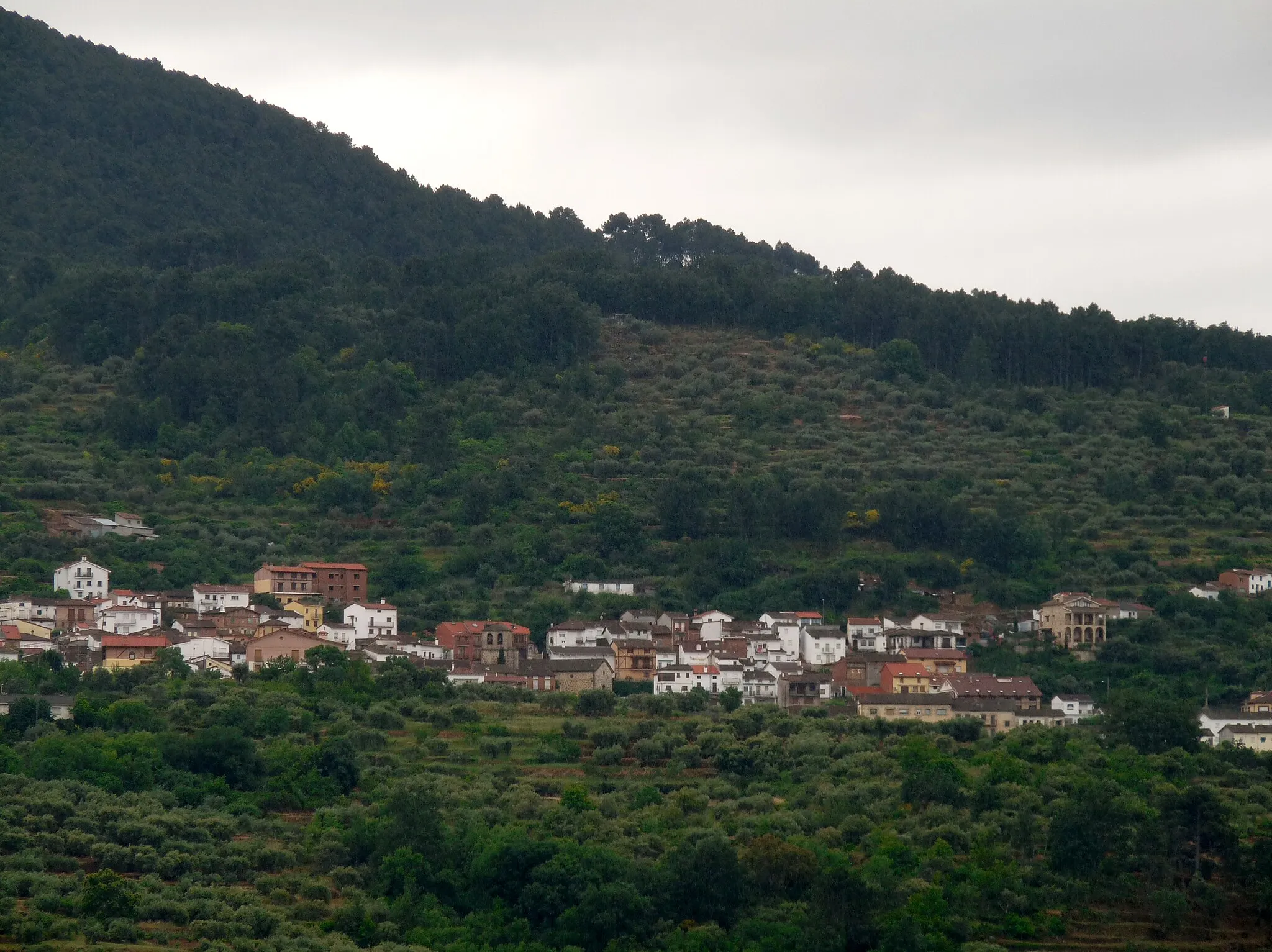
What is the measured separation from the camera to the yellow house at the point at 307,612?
60344 mm

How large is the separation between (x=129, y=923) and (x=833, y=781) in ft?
52.3

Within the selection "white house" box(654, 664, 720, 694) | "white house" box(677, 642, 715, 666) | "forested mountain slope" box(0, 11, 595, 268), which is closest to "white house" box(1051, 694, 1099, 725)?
"white house" box(654, 664, 720, 694)

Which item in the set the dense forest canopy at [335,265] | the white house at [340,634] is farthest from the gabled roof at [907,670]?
the dense forest canopy at [335,265]

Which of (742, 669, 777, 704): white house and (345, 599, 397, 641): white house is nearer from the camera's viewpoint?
(742, 669, 777, 704): white house

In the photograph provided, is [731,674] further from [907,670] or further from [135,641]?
[135,641]

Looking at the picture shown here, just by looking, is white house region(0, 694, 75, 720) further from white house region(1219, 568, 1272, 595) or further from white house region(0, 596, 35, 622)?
white house region(1219, 568, 1272, 595)

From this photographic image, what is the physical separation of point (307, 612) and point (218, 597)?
8.61 ft

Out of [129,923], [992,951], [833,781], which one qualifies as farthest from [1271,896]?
[129,923]

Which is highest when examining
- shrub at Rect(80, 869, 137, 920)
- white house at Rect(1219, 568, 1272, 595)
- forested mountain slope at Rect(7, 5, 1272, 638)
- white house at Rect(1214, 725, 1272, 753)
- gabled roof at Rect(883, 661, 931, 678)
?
forested mountain slope at Rect(7, 5, 1272, 638)

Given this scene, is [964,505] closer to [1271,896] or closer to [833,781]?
[833,781]

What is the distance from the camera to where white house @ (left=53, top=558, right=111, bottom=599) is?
202ft

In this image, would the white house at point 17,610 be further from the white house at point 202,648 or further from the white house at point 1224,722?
the white house at point 1224,722

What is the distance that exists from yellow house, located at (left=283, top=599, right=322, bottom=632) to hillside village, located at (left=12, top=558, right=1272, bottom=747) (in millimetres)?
62

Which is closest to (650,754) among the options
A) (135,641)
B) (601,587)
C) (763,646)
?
(763,646)
